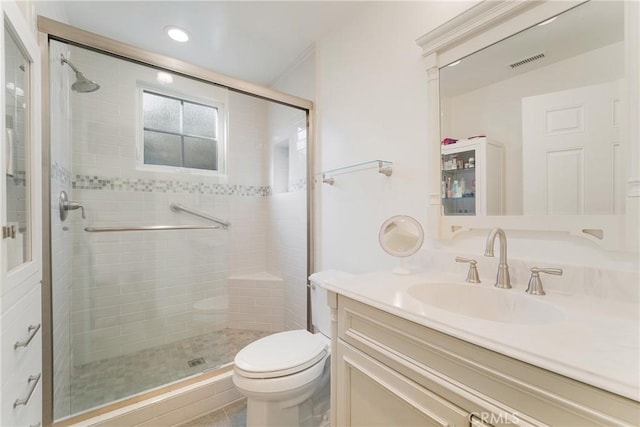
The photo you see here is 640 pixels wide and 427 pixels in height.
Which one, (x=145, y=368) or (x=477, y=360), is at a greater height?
(x=477, y=360)

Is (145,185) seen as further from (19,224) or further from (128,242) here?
(19,224)

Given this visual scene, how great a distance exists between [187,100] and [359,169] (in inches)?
55.8

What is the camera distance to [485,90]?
108 cm

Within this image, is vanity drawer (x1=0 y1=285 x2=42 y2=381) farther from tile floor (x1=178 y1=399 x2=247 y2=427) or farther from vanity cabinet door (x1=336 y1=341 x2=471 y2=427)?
vanity cabinet door (x1=336 y1=341 x2=471 y2=427)

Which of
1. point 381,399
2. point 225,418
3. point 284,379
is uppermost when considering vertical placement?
point 381,399

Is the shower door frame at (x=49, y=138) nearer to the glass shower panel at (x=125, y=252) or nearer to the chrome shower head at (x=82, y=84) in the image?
the glass shower panel at (x=125, y=252)

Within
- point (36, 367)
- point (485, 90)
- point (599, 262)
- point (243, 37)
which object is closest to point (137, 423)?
point (36, 367)

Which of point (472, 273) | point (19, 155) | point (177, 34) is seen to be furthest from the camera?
point (177, 34)

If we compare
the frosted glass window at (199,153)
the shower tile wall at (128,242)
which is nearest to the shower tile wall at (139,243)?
the shower tile wall at (128,242)

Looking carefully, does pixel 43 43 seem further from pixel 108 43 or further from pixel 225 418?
pixel 225 418

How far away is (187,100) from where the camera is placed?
6.53 feet

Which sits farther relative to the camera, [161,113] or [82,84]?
[161,113]

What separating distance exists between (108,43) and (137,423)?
193 centimetres

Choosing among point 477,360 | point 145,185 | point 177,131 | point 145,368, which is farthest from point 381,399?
point 177,131
